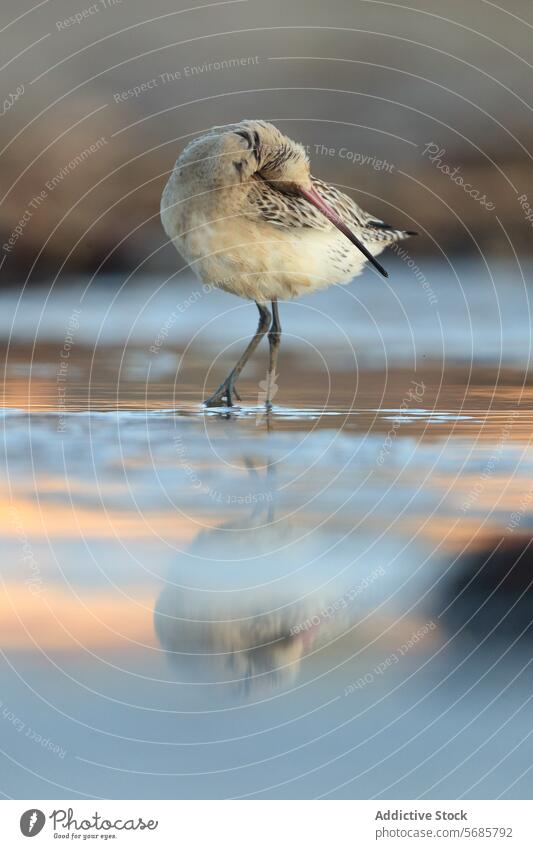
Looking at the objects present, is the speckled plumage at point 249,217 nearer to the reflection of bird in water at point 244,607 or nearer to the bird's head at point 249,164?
the bird's head at point 249,164

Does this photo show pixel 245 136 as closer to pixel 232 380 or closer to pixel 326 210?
pixel 326 210

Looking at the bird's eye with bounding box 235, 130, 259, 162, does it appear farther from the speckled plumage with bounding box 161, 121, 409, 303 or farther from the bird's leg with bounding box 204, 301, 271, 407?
the bird's leg with bounding box 204, 301, 271, 407

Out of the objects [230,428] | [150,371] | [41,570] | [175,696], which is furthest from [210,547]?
[150,371]

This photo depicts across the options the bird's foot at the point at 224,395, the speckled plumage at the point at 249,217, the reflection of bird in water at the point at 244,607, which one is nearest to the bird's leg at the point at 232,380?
the bird's foot at the point at 224,395

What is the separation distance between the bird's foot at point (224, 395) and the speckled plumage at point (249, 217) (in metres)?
0.36

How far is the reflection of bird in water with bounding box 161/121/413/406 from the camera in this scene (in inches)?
190

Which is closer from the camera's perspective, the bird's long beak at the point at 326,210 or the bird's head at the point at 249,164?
the bird's head at the point at 249,164

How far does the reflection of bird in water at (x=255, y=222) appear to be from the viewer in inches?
190

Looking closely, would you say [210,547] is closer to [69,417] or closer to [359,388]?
[69,417]

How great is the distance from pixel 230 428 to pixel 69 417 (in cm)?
63

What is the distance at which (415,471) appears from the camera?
3.82 m

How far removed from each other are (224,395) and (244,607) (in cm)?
238

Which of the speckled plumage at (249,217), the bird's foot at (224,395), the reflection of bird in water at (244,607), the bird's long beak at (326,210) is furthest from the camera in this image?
the bird's long beak at (326,210)

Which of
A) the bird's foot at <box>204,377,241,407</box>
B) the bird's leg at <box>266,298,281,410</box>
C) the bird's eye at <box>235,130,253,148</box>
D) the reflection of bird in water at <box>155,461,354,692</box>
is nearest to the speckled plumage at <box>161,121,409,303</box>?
the bird's eye at <box>235,130,253,148</box>
